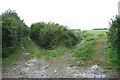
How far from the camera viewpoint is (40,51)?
14492mm

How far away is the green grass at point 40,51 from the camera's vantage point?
1405cm

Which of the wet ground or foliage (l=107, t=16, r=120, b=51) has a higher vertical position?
foliage (l=107, t=16, r=120, b=51)

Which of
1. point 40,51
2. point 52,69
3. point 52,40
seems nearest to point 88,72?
point 52,69

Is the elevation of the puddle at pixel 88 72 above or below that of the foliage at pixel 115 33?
below

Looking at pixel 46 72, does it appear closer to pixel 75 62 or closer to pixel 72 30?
pixel 75 62

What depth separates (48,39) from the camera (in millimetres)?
15383

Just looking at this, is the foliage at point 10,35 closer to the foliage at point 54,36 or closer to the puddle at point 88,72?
the foliage at point 54,36

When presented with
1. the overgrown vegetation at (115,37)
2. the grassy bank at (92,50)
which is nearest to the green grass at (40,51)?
the grassy bank at (92,50)

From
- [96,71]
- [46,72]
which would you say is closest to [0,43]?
[46,72]

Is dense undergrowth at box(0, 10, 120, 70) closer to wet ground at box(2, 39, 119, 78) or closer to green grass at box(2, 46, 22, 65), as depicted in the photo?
green grass at box(2, 46, 22, 65)

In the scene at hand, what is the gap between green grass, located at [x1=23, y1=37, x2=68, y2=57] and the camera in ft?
46.1

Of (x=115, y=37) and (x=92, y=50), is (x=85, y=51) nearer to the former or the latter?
(x=92, y=50)

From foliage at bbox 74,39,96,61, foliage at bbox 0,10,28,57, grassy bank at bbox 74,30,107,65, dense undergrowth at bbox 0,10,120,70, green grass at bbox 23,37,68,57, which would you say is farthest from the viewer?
green grass at bbox 23,37,68,57

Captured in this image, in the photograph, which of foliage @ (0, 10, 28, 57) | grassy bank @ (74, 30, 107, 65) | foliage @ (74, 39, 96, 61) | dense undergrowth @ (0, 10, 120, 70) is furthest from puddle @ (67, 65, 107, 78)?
foliage @ (0, 10, 28, 57)
